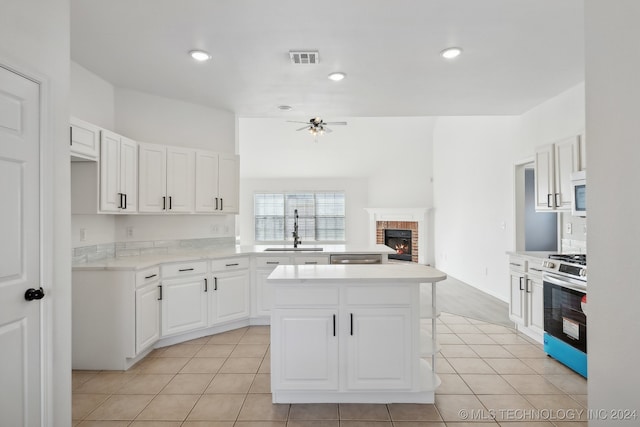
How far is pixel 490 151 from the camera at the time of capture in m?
5.62

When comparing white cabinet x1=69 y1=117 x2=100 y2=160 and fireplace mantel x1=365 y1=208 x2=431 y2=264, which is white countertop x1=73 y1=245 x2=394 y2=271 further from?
fireplace mantel x1=365 y1=208 x2=431 y2=264

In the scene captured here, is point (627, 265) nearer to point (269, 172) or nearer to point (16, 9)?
point (16, 9)

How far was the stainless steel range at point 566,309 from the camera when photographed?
2834 millimetres

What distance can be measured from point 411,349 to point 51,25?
2836 mm

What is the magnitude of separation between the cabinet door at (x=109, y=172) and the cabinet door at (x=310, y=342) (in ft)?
6.57

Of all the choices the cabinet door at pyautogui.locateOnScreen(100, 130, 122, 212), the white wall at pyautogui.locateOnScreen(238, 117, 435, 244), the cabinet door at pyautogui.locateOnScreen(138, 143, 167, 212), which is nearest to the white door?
the cabinet door at pyautogui.locateOnScreen(100, 130, 122, 212)

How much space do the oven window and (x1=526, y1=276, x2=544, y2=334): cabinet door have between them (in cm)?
15

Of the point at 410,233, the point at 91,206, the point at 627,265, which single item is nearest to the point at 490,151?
the point at 410,233

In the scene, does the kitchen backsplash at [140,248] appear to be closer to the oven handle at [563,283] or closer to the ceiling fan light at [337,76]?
the ceiling fan light at [337,76]

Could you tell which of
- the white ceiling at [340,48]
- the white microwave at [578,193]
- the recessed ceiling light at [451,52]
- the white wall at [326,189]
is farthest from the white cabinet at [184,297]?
the white wall at [326,189]

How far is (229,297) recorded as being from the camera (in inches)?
158

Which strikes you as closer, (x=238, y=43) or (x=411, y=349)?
(x=411, y=349)

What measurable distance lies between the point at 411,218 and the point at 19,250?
848cm

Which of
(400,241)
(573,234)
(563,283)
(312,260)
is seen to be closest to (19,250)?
(312,260)
